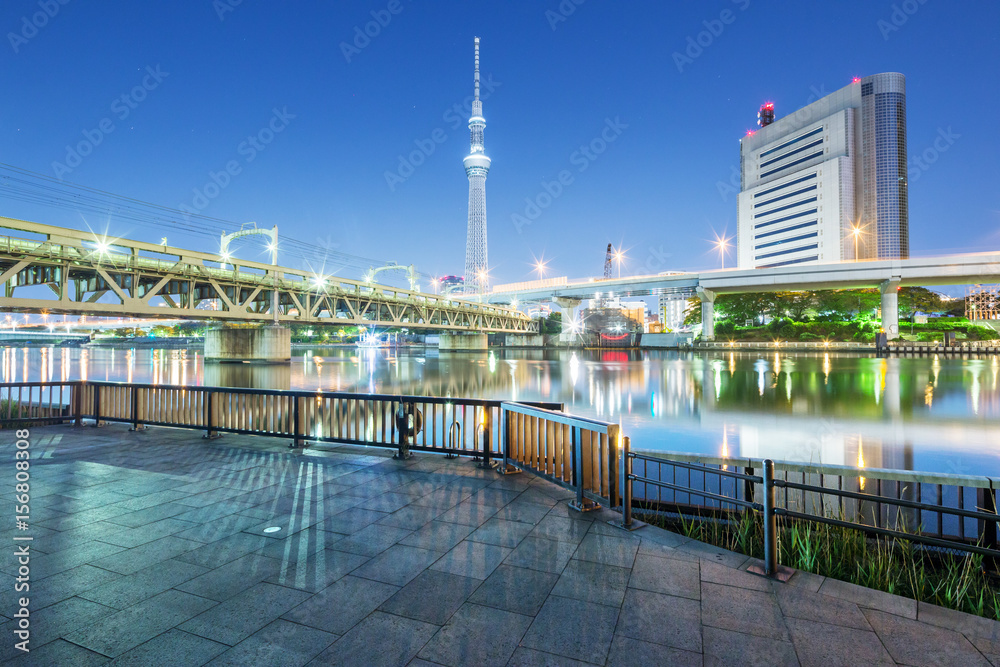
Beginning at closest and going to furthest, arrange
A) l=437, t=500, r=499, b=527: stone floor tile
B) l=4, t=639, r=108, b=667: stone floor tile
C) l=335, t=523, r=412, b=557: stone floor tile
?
l=4, t=639, r=108, b=667: stone floor tile → l=335, t=523, r=412, b=557: stone floor tile → l=437, t=500, r=499, b=527: stone floor tile

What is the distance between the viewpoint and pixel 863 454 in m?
13.0

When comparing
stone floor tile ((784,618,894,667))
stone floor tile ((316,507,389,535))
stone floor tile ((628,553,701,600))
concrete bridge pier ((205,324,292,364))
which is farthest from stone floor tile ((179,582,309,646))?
concrete bridge pier ((205,324,292,364))

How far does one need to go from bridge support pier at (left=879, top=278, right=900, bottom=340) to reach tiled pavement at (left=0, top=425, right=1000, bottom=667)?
322ft

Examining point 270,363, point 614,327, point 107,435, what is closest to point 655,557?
point 107,435

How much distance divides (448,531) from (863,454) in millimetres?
12756

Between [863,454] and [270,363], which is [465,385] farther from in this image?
[270,363]

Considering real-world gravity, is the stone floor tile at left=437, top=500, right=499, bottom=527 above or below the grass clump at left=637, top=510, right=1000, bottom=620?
above

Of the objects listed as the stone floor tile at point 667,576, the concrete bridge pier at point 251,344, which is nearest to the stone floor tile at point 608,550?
the stone floor tile at point 667,576

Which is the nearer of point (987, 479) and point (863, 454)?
point (987, 479)

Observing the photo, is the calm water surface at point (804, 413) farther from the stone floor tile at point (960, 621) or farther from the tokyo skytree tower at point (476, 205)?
the tokyo skytree tower at point (476, 205)

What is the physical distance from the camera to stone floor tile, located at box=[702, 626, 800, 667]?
3365mm

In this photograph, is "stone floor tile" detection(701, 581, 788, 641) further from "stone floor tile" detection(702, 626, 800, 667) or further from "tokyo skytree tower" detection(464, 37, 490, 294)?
"tokyo skytree tower" detection(464, 37, 490, 294)

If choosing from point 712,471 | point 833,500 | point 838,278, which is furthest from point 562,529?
point 838,278

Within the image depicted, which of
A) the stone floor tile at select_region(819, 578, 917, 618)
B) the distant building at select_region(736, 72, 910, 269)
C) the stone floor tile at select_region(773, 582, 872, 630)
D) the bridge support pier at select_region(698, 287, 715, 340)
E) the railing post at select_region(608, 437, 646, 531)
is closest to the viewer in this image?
the stone floor tile at select_region(773, 582, 872, 630)
